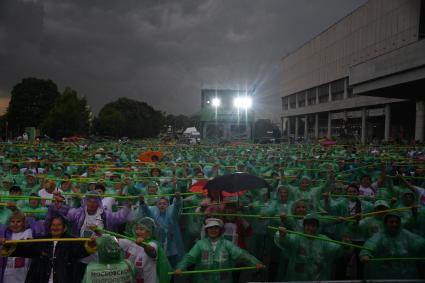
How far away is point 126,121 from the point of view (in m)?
74.3

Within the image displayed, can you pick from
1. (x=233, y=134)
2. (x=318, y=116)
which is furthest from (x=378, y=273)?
(x=318, y=116)

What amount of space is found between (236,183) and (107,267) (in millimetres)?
3016

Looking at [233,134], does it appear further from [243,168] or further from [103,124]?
[103,124]

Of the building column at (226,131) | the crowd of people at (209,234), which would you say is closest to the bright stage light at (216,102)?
the building column at (226,131)

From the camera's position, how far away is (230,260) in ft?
15.6

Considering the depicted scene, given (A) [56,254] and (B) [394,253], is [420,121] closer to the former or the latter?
(B) [394,253]

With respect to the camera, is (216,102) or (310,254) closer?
(310,254)

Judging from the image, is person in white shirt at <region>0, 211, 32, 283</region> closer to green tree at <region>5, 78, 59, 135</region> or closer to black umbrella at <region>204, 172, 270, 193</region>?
black umbrella at <region>204, 172, 270, 193</region>

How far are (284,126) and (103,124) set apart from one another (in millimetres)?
38564

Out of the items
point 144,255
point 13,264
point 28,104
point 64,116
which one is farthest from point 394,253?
point 28,104

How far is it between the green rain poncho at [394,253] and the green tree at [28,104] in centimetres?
6714

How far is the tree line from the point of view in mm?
44125

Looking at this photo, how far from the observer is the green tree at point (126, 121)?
224 ft

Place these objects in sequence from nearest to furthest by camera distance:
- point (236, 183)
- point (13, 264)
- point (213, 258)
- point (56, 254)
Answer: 1. point (56, 254)
2. point (213, 258)
3. point (13, 264)
4. point (236, 183)
